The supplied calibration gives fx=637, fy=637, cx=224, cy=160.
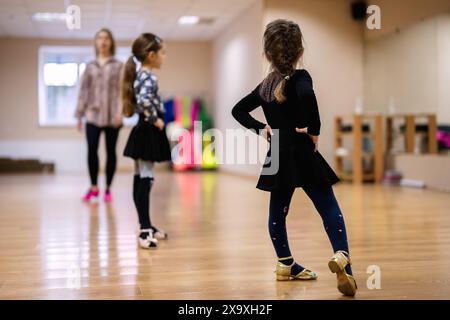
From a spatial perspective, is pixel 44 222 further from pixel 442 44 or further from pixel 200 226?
pixel 442 44

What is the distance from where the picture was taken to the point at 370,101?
7.94 metres

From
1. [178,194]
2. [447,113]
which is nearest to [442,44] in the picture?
[447,113]

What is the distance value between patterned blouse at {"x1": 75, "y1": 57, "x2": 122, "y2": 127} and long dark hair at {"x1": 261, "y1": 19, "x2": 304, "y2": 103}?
2901 millimetres

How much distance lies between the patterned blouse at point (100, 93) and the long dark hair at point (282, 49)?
2.90 m

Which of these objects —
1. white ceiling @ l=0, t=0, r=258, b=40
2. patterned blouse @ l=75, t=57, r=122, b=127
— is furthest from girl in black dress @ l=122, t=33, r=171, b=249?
white ceiling @ l=0, t=0, r=258, b=40

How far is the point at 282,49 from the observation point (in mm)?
1978

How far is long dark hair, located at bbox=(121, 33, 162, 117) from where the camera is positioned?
3006mm

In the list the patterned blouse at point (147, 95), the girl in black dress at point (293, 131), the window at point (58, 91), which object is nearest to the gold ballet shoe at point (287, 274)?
the girl in black dress at point (293, 131)

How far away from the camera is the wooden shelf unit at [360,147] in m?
→ 7.29

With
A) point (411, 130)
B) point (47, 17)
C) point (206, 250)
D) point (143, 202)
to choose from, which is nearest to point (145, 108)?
point (143, 202)

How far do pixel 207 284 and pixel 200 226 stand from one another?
1524mm

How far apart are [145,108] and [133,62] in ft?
0.77

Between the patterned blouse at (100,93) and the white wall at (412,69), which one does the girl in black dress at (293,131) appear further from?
the white wall at (412,69)

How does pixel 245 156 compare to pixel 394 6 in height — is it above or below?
below
